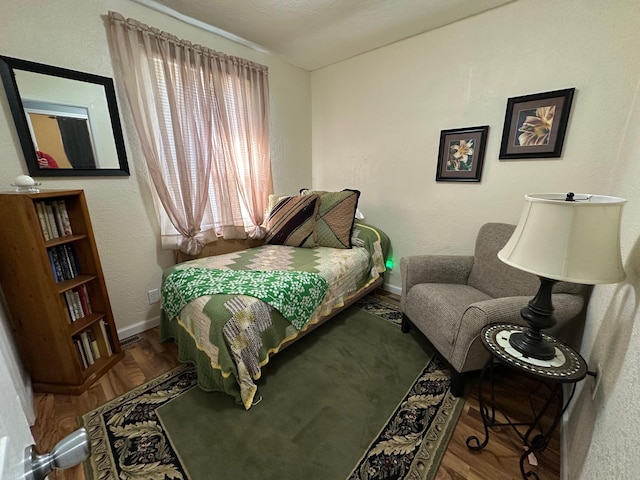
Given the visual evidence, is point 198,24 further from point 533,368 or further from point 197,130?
point 533,368

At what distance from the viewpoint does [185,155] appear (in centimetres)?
206

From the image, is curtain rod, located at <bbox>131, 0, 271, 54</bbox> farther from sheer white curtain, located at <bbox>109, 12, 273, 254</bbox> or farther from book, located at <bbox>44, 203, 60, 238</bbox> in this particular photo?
book, located at <bbox>44, 203, 60, 238</bbox>

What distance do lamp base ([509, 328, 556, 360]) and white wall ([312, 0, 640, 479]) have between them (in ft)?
0.54

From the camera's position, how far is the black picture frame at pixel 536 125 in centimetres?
170

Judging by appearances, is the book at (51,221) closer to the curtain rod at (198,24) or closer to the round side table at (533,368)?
the curtain rod at (198,24)

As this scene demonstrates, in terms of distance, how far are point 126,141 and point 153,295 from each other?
1.21 m

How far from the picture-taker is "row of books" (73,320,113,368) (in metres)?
1.62

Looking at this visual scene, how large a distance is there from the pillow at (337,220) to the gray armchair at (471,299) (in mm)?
617

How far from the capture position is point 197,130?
6.91 ft

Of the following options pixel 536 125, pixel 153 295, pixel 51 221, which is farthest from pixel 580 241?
pixel 153 295

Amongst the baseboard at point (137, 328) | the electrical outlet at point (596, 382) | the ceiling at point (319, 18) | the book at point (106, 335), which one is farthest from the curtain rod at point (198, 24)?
the electrical outlet at point (596, 382)

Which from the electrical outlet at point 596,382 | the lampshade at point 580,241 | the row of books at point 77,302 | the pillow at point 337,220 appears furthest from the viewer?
the pillow at point 337,220

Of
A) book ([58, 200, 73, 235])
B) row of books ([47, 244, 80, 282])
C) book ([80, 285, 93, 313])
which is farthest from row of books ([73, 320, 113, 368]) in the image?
book ([58, 200, 73, 235])

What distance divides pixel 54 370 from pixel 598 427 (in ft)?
8.49
